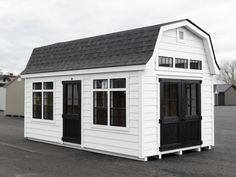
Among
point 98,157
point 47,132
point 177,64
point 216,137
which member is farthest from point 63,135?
point 216,137

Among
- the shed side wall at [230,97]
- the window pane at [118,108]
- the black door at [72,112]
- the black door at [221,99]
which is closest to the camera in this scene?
the window pane at [118,108]

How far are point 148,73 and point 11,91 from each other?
1977 cm

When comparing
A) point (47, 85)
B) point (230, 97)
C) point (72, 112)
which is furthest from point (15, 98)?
point (230, 97)

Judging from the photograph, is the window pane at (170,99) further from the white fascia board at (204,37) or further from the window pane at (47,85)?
the window pane at (47,85)

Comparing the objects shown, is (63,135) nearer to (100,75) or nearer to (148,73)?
(100,75)

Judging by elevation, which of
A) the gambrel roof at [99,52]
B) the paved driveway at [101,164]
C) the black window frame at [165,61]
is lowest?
the paved driveway at [101,164]

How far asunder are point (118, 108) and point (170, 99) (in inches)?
57.1

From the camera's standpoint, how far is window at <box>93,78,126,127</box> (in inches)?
352

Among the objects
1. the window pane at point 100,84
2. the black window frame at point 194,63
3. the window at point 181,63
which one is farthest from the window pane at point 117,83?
the black window frame at point 194,63

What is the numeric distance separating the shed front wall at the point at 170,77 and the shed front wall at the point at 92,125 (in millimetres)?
251

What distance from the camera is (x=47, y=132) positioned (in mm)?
11500

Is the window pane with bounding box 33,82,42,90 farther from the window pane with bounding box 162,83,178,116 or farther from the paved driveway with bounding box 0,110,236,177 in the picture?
the window pane with bounding box 162,83,178,116

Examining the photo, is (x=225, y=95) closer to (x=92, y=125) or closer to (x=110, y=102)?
(x=92, y=125)

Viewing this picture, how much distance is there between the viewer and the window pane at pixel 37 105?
11.9m
